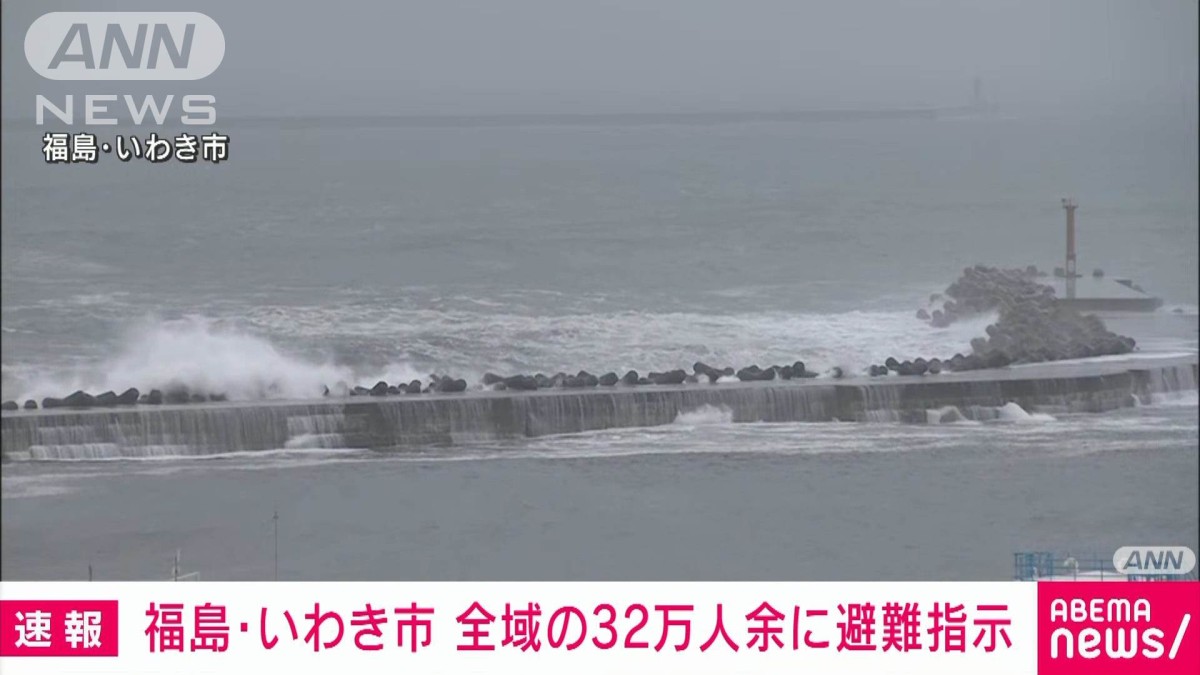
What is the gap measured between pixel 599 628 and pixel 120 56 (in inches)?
100

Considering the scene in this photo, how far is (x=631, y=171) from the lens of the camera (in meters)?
9.95

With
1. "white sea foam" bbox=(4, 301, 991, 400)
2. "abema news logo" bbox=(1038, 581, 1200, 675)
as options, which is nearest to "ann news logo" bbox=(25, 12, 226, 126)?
"white sea foam" bbox=(4, 301, 991, 400)

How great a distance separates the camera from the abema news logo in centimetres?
900

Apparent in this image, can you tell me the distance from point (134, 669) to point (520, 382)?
1823 mm

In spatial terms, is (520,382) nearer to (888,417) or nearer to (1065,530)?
(888,417)

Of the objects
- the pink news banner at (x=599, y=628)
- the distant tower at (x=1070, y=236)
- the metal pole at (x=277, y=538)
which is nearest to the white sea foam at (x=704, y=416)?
the pink news banner at (x=599, y=628)

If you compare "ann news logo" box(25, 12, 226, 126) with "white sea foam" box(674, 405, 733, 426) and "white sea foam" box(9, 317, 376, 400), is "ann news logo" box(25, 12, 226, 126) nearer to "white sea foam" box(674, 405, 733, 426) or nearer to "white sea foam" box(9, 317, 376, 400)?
"white sea foam" box(9, 317, 376, 400)

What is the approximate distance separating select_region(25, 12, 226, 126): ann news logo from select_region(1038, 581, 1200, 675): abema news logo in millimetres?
3415

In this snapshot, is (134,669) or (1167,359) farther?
(1167,359)

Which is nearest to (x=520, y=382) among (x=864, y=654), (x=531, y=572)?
(x=531, y=572)

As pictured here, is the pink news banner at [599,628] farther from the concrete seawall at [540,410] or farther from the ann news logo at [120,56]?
the ann news logo at [120,56]

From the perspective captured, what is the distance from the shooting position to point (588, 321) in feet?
32.7

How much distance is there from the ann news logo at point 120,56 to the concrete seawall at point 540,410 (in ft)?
3.62

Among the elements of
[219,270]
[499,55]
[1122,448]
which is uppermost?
[499,55]
